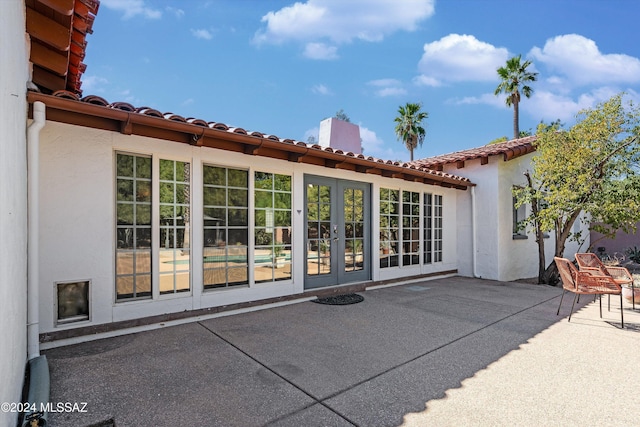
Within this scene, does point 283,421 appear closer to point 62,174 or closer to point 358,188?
point 62,174

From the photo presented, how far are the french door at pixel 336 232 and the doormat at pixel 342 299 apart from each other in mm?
400

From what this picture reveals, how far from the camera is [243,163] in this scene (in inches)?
237

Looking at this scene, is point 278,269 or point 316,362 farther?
point 278,269

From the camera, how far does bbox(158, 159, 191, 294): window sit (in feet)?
17.0

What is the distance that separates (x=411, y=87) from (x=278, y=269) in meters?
23.2

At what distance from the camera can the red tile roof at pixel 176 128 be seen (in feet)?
13.2

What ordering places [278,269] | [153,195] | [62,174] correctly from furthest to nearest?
[278,269] → [153,195] → [62,174]

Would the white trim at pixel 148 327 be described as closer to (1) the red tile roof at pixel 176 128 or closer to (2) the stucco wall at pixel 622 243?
(1) the red tile roof at pixel 176 128

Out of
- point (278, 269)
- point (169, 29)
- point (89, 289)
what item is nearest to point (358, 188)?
point (278, 269)

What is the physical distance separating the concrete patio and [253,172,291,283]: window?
0.94 m

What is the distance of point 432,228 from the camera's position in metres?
10.0

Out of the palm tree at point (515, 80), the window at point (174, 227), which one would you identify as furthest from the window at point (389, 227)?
the palm tree at point (515, 80)

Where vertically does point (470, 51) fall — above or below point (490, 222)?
above

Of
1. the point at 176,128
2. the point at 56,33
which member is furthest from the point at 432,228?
the point at 56,33
